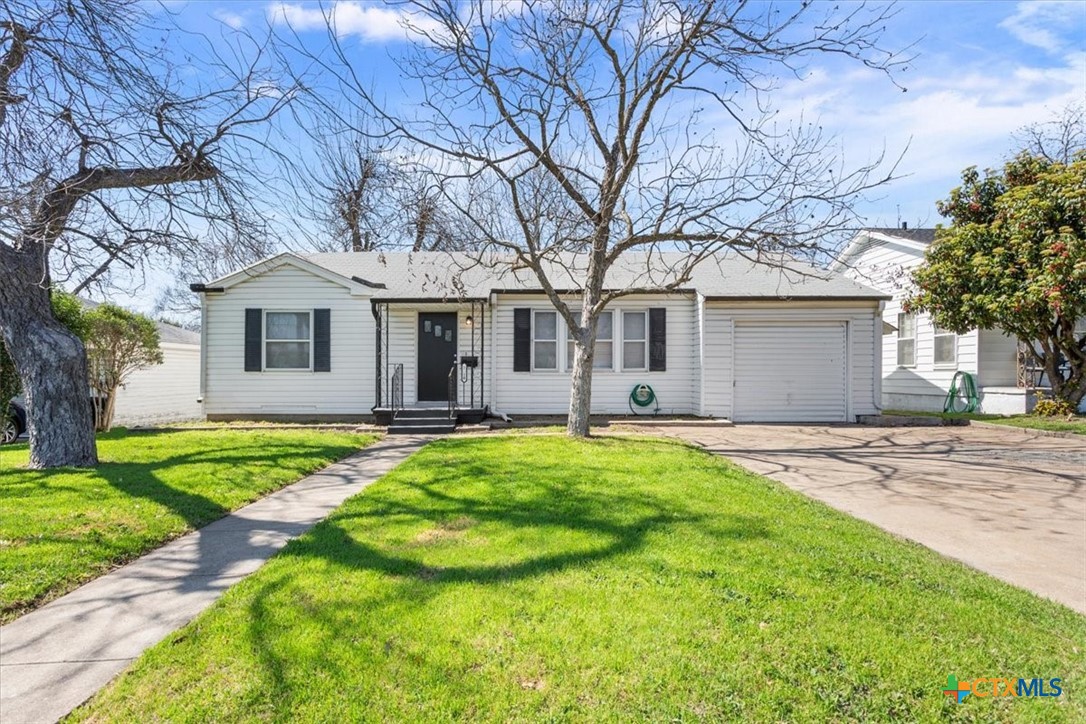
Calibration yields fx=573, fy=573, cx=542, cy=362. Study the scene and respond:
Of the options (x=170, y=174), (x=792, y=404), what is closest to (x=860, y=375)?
(x=792, y=404)

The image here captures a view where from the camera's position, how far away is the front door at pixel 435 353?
13.5 m

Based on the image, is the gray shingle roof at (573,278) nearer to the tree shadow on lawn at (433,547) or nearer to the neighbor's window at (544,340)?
the neighbor's window at (544,340)

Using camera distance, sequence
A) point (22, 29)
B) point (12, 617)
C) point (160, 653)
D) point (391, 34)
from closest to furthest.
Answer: point (160, 653), point (12, 617), point (22, 29), point (391, 34)

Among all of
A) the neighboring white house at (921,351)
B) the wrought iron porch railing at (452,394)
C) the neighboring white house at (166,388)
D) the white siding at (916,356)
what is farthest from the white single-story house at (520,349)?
the neighboring white house at (166,388)

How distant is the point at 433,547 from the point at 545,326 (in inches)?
382

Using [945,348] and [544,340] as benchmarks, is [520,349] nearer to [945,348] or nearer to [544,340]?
[544,340]

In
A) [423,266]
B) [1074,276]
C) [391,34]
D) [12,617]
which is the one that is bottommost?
[12,617]

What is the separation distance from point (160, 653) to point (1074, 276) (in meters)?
15.4

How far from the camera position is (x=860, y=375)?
13.4 metres

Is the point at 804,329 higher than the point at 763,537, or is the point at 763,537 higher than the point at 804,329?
the point at 804,329

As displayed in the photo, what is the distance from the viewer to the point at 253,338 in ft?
43.2

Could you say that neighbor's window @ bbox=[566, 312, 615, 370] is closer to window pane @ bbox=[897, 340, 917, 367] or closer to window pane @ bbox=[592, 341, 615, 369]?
window pane @ bbox=[592, 341, 615, 369]

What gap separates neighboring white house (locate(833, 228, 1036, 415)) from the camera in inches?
595

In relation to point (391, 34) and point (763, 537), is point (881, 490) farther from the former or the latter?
point (391, 34)
